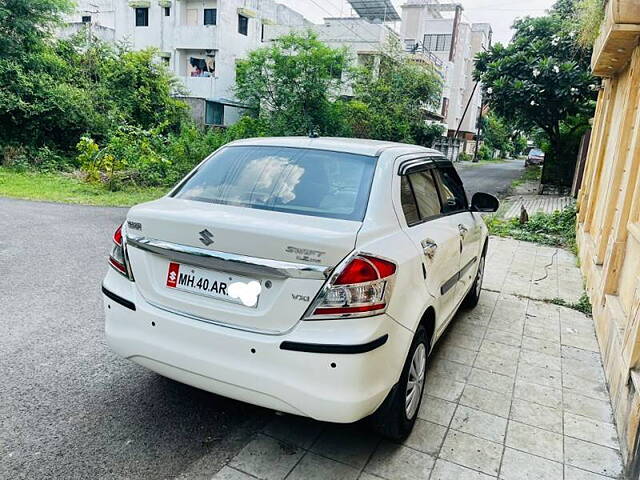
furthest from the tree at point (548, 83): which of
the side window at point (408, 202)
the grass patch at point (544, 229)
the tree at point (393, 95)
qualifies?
the side window at point (408, 202)

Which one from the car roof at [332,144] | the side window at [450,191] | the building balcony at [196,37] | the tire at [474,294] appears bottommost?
the tire at [474,294]

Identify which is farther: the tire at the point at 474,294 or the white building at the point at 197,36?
the white building at the point at 197,36

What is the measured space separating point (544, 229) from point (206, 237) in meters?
9.24

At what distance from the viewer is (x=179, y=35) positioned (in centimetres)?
2675

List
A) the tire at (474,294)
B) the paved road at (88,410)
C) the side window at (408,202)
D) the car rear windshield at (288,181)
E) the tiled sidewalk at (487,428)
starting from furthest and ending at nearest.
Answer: the tire at (474,294) → the side window at (408,202) → the car rear windshield at (288,181) → the tiled sidewalk at (487,428) → the paved road at (88,410)

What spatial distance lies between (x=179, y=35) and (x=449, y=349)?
27262 mm

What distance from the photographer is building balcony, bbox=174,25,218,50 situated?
26.1 meters

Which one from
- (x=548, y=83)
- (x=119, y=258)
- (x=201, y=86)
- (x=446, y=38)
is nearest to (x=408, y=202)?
(x=119, y=258)

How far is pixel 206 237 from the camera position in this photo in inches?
93.3

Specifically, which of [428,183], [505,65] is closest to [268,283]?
[428,183]

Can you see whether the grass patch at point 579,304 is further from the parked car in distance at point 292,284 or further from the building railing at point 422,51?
the building railing at point 422,51

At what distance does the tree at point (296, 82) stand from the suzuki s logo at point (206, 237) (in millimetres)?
17909

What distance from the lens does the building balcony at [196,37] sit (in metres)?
26.1

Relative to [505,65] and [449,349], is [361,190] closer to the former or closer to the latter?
[449,349]
